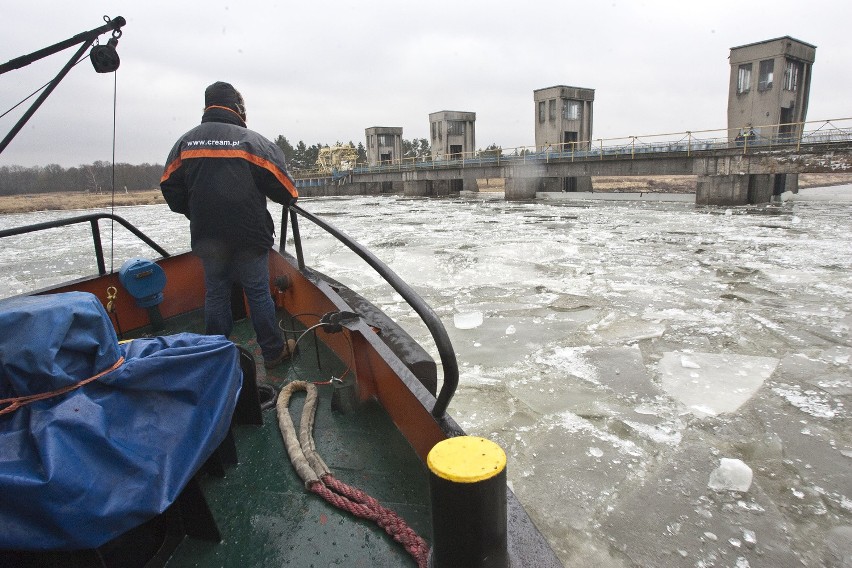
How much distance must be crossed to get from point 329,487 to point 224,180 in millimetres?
1781

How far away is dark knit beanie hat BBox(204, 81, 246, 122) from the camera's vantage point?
2.86 meters

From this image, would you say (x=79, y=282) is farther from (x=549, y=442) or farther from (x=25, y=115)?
(x=549, y=442)

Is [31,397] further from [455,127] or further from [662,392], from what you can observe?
[455,127]

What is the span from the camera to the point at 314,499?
6.29ft

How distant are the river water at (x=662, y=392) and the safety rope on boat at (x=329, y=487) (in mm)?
1042

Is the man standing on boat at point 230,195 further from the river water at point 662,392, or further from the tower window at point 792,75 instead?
the tower window at point 792,75

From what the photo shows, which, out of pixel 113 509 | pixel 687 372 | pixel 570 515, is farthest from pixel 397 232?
pixel 113 509

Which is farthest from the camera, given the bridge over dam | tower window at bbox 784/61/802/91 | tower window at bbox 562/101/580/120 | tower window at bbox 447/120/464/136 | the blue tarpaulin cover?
tower window at bbox 447/120/464/136

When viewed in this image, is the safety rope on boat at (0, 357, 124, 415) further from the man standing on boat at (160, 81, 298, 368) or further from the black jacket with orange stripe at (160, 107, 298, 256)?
the black jacket with orange stripe at (160, 107, 298, 256)

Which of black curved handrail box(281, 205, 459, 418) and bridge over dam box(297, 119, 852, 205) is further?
bridge over dam box(297, 119, 852, 205)

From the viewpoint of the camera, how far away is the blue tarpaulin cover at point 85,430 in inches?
44.9

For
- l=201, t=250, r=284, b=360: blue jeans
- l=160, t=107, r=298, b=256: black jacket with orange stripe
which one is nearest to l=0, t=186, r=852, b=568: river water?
l=201, t=250, r=284, b=360: blue jeans

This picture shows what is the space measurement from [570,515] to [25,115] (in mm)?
4384

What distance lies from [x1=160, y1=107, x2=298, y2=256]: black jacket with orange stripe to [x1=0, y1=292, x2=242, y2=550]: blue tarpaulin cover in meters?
1.41
